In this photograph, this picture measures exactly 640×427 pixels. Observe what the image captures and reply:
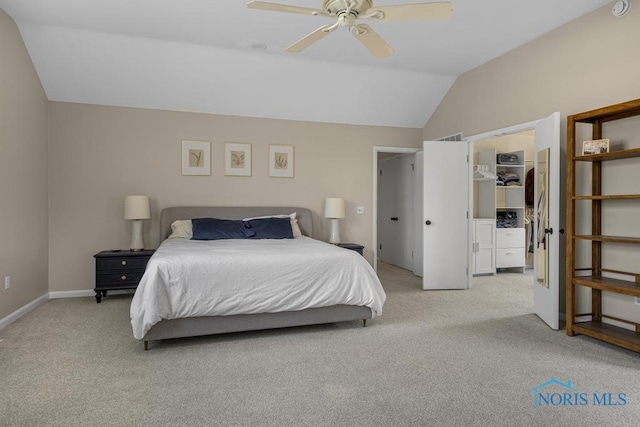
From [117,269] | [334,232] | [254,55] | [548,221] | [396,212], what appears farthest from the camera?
[396,212]

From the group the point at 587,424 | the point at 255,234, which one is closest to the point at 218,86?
the point at 255,234

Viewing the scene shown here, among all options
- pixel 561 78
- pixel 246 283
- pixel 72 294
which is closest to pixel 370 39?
pixel 246 283

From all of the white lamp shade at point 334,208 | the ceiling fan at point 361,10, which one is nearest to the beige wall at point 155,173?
the white lamp shade at point 334,208

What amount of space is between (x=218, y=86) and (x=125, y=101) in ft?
3.94

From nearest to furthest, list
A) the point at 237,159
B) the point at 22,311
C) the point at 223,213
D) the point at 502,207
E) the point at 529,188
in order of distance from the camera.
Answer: the point at 22,311
the point at 223,213
the point at 237,159
the point at 502,207
the point at 529,188

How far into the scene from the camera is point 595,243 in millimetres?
3672

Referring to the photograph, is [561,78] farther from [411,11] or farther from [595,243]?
[411,11]

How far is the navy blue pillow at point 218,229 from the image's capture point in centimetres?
491

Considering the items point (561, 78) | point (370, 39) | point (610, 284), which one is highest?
point (561, 78)

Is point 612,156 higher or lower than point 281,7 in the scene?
lower

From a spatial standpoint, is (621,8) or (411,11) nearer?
(411,11)

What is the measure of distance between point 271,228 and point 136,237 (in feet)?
5.47

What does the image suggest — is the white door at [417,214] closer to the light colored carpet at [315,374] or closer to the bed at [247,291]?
the light colored carpet at [315,374]

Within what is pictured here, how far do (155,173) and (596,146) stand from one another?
4.94 metres
